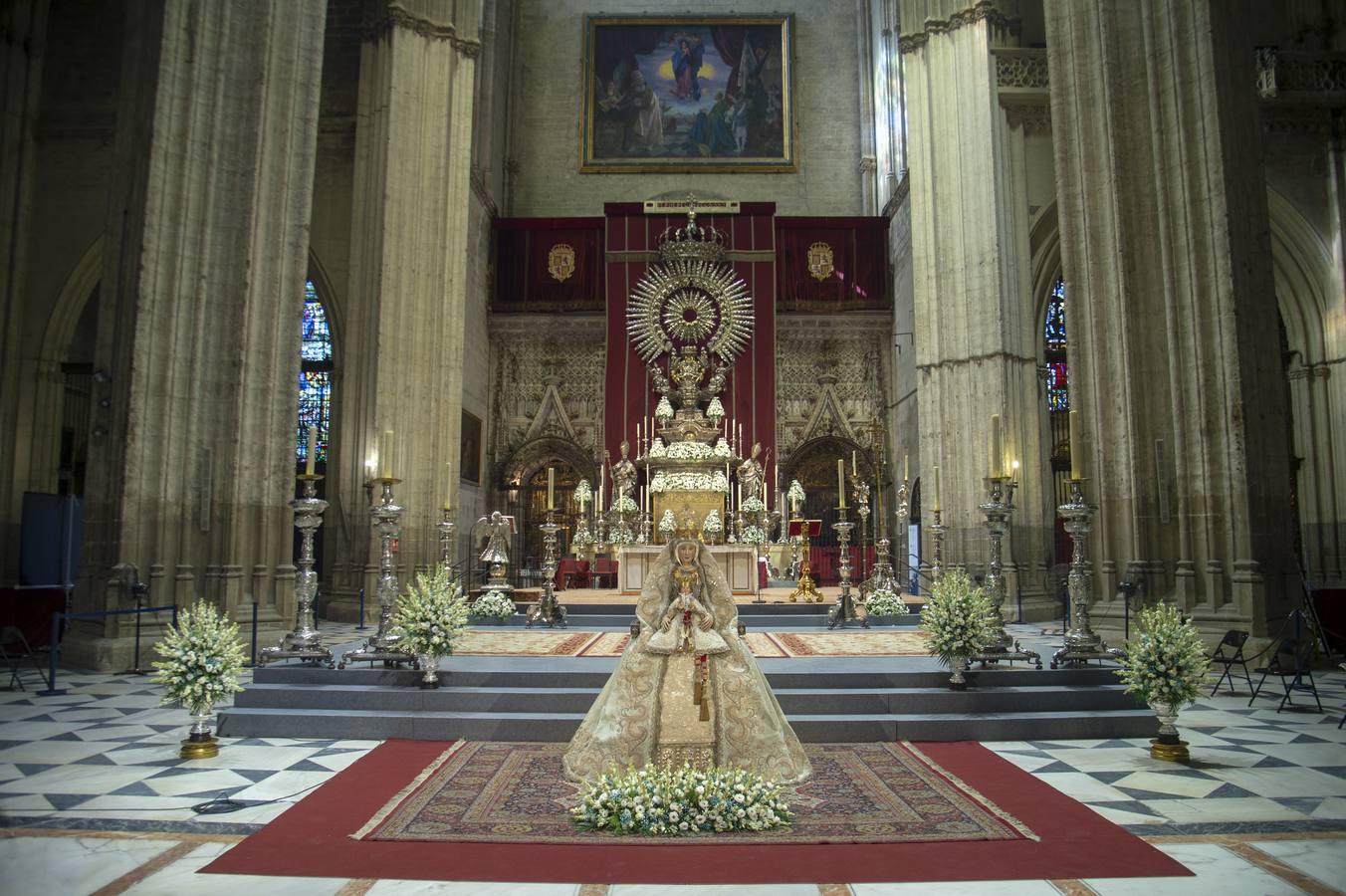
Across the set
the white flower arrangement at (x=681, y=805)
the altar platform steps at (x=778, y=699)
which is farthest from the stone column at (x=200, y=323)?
the white flower arrangement at (x=681, y=805)

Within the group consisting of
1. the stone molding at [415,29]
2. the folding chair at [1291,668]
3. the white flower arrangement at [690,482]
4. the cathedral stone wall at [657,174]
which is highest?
the cathedral stone wall at [657,174]

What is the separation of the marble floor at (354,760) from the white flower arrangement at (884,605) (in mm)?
4609

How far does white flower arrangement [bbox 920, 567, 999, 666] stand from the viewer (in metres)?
7.29

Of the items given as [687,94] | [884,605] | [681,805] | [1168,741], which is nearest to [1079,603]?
[1168,741]

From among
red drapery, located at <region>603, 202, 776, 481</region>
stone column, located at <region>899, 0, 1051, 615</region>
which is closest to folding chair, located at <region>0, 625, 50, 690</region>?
red drapery, located at <region>603, 202, 776, 481</region>

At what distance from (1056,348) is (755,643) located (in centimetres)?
1367

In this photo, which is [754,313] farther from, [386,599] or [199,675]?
[199,675]

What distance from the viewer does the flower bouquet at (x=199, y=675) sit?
20.4 feet

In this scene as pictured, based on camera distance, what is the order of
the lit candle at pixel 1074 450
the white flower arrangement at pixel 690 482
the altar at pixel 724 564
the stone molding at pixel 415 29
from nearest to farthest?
the lit candle at pixel 1074 450 < the altar at pixel 724 564 < the white flower arrangement at pixel 690 482 < the stone molding at pixel 415 29

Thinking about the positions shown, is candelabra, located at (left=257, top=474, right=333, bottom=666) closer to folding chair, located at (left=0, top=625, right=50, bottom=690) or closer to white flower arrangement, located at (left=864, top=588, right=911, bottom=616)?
folding chair, located at (left=0, top=625, right=50, bottom=690)

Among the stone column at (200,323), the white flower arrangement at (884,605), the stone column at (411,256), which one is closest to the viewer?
the stone column at (200,323)

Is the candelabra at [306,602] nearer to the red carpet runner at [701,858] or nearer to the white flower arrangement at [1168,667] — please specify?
the red carpet runner at [701,858]

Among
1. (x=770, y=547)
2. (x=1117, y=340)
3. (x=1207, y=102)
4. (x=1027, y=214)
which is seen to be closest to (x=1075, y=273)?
(x=1117, y=340)

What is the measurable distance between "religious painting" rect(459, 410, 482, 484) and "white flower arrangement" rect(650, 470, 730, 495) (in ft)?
16.9
